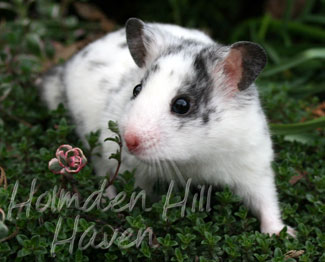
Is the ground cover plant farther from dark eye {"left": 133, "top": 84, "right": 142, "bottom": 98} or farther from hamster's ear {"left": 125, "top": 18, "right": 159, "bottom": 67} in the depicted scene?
hamster's ear {"left": 125, "top": 18, "right": 159, "bottom": 67}

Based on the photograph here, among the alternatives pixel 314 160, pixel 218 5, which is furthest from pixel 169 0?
pixel 314 160

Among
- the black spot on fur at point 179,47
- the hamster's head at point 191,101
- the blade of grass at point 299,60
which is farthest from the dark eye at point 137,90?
the blade of grass at point 299,60

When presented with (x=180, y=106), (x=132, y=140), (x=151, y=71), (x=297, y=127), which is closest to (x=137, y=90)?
(x=151, y=71)

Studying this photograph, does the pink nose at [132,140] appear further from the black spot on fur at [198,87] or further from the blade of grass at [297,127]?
the blade of grass at [297,127]

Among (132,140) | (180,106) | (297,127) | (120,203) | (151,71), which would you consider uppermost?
(151,71)

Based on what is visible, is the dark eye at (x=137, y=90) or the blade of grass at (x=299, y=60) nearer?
the dark eye at (x=137, y=90)

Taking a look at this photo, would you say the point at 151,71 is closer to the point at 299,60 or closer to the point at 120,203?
the point at 120,203

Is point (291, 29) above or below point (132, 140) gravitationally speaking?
above

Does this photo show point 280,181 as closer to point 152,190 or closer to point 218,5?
point 152,190
